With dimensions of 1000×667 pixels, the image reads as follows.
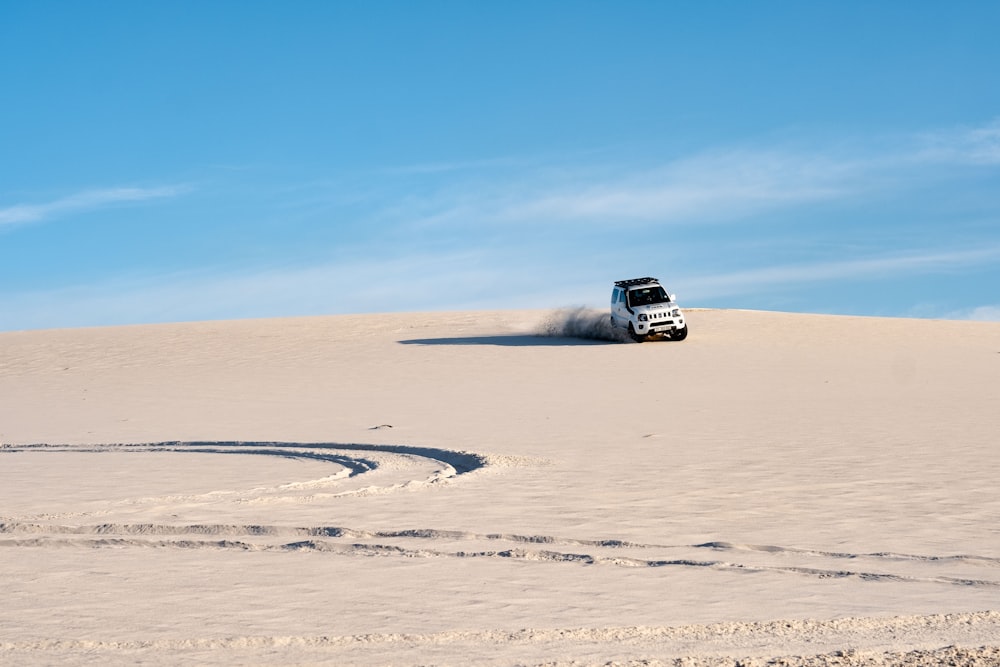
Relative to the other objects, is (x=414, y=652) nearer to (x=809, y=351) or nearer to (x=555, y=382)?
(x=555, y=382)

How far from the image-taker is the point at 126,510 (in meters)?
9.54

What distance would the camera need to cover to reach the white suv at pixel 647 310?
29.2 metres

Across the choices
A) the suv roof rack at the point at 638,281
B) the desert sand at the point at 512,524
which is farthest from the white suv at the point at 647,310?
the desert sand at the point at 512,524

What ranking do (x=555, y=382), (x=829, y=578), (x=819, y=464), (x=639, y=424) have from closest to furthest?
(x=829, y=578), (x=819, y=464), (x=639, y=424), (x=555, y=382)

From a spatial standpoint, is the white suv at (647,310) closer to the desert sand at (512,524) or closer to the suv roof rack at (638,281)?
the suv roof rack at (638,281)

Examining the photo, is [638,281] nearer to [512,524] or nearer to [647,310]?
[647,310]

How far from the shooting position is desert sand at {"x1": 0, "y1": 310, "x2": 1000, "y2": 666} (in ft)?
17.9

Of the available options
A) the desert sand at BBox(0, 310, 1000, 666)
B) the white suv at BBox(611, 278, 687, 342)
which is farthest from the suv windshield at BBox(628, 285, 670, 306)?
the desert sand at BBox(0, 310, 1000, 666)

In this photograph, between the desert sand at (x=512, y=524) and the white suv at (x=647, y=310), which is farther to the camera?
the white suv at (x=647, y=310)

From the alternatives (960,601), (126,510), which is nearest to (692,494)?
(960,601)

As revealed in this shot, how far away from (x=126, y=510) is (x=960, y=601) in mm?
6752

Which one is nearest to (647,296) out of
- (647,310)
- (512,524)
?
(647,310)

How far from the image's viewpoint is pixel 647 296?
29.4 m

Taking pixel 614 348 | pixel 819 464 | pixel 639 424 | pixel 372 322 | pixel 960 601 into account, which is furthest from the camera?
pixel 372 322
